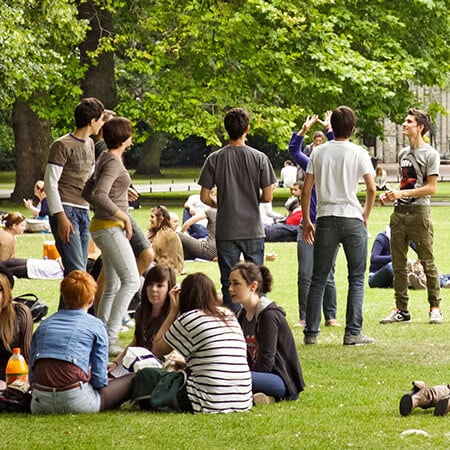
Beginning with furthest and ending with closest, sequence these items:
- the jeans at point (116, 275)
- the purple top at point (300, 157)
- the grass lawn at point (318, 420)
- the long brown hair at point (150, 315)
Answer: the purple top at point (300, 157) → the jeans at point (116, 275) → the long brown hair at point (150, 315) → the grass lawn at point (318, 420)

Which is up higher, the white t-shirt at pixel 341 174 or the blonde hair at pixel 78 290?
the white t-shirt at pixel 341 174

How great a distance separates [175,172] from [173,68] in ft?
129

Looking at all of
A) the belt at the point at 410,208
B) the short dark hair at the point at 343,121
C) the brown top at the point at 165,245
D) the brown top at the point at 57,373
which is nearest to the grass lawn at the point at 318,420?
the brown top at the point at 57,373

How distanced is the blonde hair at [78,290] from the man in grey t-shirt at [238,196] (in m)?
2.81

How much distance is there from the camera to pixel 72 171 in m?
11.0

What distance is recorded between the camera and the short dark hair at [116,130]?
10.5 meters

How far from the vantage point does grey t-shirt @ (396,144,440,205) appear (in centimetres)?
1221

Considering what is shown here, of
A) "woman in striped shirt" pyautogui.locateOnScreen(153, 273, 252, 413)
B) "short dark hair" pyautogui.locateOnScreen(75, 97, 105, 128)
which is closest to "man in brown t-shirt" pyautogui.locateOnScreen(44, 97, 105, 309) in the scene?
"short dark hair" pyautogui.locateOnScreen(75, 97, 105, 128)

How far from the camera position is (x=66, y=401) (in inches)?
322

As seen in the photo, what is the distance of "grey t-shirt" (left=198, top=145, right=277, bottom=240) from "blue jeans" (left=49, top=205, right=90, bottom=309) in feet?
3.79

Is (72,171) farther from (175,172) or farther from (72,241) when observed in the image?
(175,172)

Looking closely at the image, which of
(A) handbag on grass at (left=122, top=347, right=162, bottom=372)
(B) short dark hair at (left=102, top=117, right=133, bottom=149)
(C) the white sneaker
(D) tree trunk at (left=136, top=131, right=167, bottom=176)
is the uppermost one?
(B) short dark hair at (left=102, top=117, right=133, bottom=149)

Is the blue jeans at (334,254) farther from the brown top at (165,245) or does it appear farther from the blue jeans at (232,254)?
the brown top at (165,245)

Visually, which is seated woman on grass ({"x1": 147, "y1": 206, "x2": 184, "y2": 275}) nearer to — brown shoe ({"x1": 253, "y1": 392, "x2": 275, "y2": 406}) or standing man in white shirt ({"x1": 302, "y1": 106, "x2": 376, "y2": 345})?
standing man in white shirt ({"x1": 302, "y1": 106, "x2": 376, "y2": 345})
